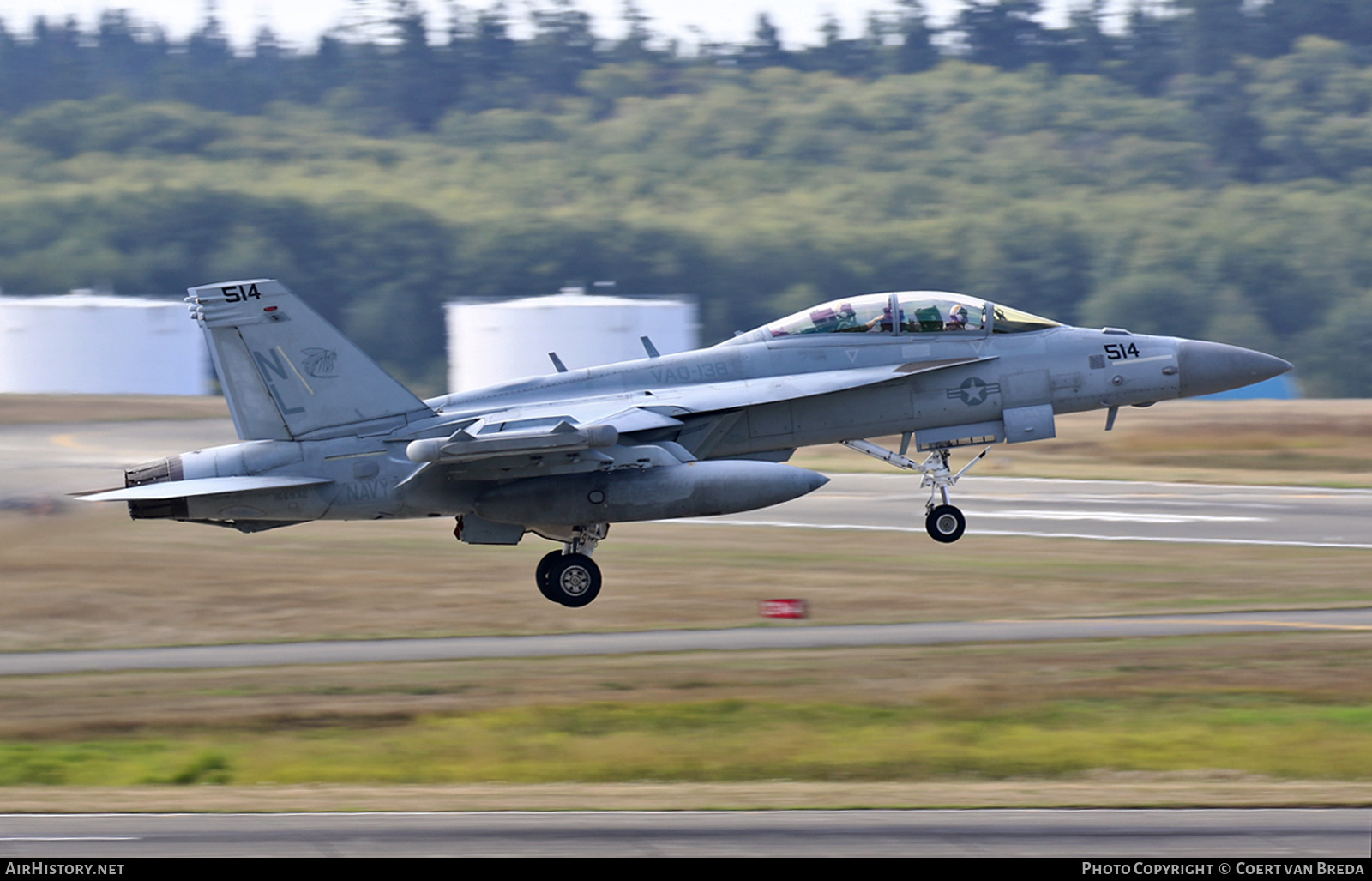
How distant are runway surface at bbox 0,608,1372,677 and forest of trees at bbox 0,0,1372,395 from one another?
70.5 metres

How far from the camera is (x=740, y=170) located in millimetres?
121062

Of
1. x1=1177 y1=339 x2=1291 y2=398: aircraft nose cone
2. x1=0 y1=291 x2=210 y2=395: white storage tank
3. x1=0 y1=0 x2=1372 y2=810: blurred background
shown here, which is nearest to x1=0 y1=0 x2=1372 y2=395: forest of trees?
x1=0 y1=0 x2=1372 y2=810: blurred background

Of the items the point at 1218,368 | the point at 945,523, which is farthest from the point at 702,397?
the point at 1218,368

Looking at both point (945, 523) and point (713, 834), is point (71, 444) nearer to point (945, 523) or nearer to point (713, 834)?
point (945, 523)

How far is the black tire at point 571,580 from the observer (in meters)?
23.7

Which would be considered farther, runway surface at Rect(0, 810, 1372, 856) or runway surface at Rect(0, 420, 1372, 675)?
runway surface at Rect(0, 420, 1372, 675)

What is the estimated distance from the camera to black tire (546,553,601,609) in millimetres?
23703

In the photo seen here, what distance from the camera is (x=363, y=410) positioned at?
74.2 ft

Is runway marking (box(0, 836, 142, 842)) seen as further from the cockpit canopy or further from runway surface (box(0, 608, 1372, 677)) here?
the cockpit canopy

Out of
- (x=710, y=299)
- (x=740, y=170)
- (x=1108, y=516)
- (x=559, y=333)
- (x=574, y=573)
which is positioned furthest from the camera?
(x=740, y=170)

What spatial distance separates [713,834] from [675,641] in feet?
35.3

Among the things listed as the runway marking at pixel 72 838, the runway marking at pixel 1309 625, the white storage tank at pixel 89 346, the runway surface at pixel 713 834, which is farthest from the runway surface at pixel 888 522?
the white storage tank at pixel 89 346

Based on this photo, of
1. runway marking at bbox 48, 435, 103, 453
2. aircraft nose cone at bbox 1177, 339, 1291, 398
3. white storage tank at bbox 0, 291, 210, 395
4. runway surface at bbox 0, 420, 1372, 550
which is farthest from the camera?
white storage tank at bbox 0, 291, 210, 395

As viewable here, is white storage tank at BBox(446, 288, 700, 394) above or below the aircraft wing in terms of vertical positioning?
above
